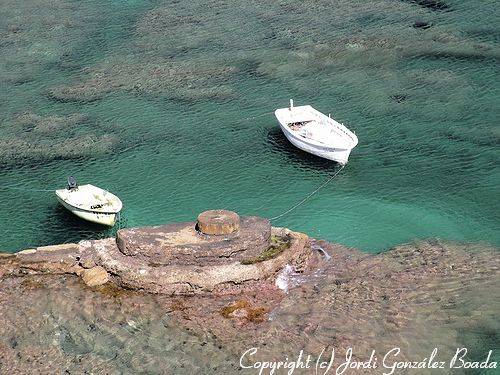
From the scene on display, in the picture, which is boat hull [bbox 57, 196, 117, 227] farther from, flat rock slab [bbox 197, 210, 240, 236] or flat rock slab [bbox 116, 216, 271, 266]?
flat rock slab [bbox 197, 210, 240, 236]

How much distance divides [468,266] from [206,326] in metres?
12.5

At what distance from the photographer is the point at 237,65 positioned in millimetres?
56906

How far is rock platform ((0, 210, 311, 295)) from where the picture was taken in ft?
104

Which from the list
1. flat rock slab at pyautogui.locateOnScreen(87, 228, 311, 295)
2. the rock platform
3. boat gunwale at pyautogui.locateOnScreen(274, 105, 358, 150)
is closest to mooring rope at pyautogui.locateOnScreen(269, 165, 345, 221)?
boat gunwale at pyautogui.locateOnScreen(274, 105, 358, 150)

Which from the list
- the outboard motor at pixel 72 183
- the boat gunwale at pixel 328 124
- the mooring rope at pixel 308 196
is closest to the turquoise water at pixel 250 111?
the mooring rope at pixel 308 196

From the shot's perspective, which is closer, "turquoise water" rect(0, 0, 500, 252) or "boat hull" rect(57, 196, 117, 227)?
"boat hull" rect(57, 196, 117, 227)

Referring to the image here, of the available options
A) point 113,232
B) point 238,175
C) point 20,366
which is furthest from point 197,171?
point 20,366

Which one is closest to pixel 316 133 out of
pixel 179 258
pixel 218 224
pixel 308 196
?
pixel 308 196

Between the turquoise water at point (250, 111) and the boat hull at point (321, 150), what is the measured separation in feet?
2.26

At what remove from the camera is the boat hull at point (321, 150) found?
44.0m

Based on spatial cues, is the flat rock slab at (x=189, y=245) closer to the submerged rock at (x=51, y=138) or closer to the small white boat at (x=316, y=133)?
the small white boat at (x=316, y=133)

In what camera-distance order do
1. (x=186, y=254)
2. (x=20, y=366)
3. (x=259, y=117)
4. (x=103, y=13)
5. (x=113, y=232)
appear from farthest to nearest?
(x=103, y=13) → (x=259, y=117) → (x=113, y=232) → (x=186, y=254) → (x=20, y=366)

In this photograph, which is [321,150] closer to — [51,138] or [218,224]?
[218,224]

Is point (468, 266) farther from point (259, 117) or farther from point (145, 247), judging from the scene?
point (259, 117)
